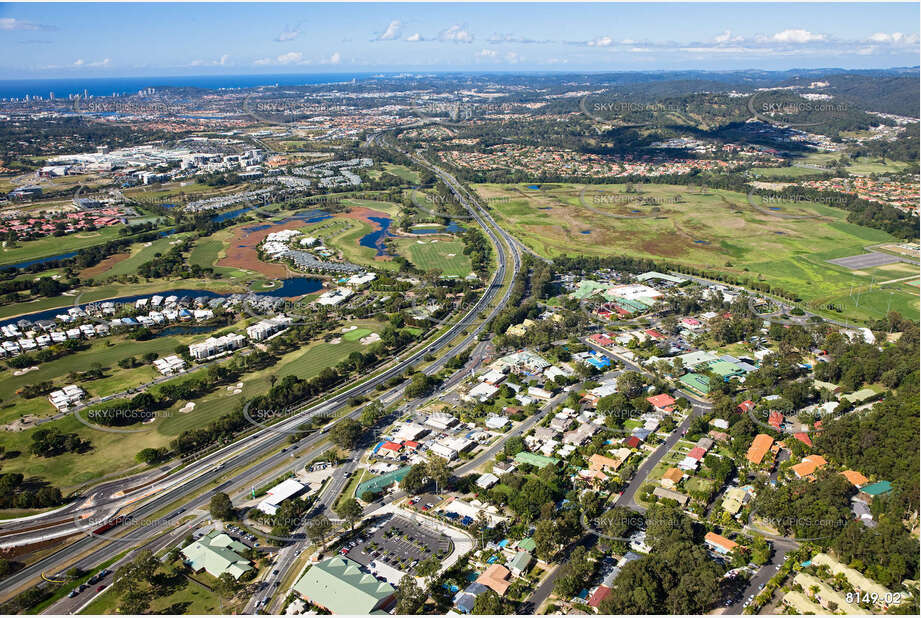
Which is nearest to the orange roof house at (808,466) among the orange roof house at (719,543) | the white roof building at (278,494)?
the orange roof house at (719,543)

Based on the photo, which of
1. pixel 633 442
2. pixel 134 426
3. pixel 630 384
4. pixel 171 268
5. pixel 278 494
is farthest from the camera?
pixel 171 268

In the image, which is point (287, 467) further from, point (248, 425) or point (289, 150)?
point (289, 150)

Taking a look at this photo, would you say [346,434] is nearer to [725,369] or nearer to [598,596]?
[598,596]

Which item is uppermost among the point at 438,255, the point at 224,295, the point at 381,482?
the point at 438,255

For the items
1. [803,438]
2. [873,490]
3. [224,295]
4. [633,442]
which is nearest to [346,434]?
[633,442]

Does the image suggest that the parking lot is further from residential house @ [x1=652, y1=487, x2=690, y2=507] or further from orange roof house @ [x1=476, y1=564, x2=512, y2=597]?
residential house @ [x1=652, y1=487, x2=690, y2=507]

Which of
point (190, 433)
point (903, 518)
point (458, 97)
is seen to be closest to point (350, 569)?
point (190, 433)

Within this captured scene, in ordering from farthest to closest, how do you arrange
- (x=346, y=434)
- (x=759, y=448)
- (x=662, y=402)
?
(x=662, y=402), (x=346, y=434), (x=759, y=448)

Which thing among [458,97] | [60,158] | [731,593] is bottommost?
[731,593]
